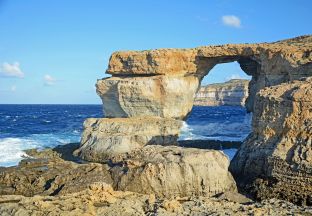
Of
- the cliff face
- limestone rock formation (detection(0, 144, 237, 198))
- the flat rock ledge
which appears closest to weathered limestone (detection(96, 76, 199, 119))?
the flat rock ledge

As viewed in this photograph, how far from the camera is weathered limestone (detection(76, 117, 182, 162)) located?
2602 centimetres

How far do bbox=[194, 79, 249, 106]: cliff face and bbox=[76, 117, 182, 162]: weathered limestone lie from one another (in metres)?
93.2

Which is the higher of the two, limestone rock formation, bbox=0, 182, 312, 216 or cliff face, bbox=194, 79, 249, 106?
cliff face, bbox=194, 79, 249, 106

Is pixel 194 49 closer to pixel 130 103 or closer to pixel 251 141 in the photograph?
pixel 130 103

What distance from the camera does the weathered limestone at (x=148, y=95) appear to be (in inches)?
1267

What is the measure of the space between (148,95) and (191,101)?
4.58m

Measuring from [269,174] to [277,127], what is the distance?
213 cm

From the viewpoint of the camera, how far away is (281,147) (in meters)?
17.0

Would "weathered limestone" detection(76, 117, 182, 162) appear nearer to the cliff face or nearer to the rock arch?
the rock arch

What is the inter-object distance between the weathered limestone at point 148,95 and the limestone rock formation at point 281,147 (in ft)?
44.0

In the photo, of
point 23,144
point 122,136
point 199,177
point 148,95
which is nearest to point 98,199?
point 199,177

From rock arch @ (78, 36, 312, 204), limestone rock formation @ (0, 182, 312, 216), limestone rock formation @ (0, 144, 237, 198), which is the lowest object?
limestone rock formation @ (0, 182, 312, 216)

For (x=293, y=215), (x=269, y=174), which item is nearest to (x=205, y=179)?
(x=269, y=174)

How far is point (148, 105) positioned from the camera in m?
32.8
